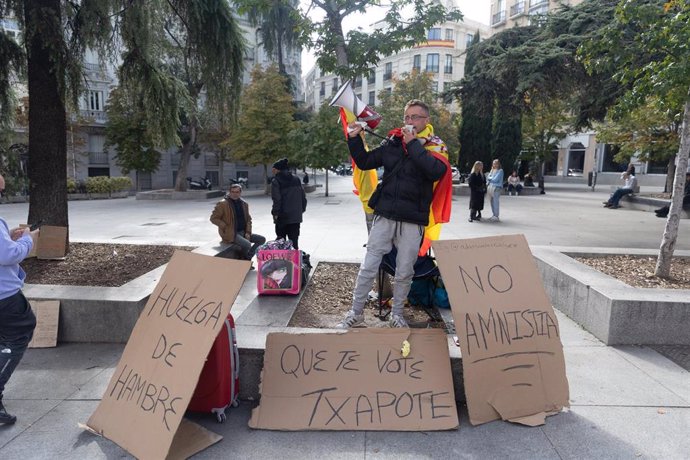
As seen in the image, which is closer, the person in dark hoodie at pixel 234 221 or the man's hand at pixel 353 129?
the man's hand at pixel 353 129

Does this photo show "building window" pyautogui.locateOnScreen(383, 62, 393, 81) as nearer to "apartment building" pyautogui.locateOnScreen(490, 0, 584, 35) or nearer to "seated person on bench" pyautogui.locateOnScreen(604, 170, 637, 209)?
"apartment building" pyautogui.locateOnScreen(490, 0, 584, 35)

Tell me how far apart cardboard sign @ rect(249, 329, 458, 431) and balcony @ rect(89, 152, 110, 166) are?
38064 mm

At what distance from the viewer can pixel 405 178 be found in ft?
12.1

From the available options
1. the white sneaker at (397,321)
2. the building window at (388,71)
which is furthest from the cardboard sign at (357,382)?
the building window at (388,71)

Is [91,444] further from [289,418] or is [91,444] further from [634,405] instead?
[634,405]

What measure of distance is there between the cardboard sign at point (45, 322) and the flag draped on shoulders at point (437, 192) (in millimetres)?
3455

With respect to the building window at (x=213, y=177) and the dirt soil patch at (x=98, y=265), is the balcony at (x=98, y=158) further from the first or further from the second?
the dirt soil patch at (x=98, y=265)

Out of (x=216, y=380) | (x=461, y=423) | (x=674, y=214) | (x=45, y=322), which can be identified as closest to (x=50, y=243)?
(x=45, y=322)

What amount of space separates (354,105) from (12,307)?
9.50 ft

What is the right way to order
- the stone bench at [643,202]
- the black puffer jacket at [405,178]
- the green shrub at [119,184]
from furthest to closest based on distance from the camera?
1. the green shrub at [119,184]
2. the stone bench at [643,202]
3. the black puffer jacket at [405,178]

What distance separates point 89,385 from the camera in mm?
3510

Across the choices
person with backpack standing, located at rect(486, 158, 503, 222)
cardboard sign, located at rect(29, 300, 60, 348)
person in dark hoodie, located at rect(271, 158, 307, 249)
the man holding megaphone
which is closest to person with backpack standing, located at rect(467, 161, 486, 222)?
person with backpack standing, located at rect(486, 158, 503, 222)

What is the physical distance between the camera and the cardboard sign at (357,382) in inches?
115

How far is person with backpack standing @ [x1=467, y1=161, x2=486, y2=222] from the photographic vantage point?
12634 millimetres
